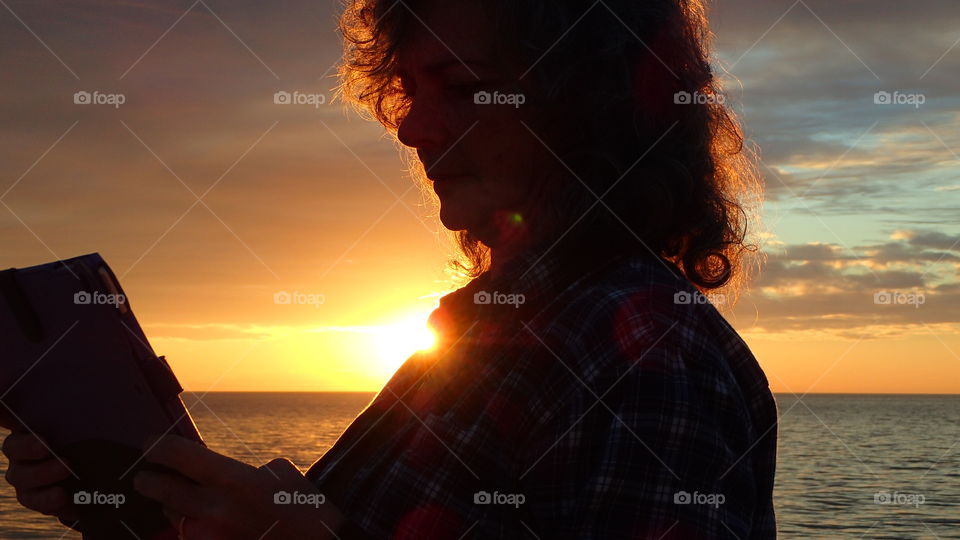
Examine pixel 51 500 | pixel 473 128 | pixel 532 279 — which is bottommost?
pixel 51 500

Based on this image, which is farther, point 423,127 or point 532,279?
point 423,127

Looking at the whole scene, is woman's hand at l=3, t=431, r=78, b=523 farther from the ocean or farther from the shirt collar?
the ocean

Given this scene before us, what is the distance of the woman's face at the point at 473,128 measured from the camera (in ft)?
5.62

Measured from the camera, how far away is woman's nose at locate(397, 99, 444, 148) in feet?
5.82

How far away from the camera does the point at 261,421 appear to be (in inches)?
3406

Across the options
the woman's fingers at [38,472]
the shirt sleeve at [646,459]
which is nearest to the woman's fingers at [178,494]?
the woman's fingers at [38,472]

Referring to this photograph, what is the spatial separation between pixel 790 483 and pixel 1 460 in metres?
35.8

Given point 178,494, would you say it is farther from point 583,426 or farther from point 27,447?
point 583,426

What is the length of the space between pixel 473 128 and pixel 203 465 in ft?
2.60

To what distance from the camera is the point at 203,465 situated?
134cm

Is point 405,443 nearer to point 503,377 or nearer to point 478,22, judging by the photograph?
point 503,377

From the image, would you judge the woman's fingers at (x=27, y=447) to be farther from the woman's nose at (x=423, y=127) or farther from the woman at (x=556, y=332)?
the woman's nose at (x=423, y=127)

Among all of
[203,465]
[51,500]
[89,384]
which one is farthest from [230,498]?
[51,500]

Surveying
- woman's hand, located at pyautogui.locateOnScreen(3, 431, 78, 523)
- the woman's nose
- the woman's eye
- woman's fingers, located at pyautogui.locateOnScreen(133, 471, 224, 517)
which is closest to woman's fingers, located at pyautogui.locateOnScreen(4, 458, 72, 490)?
woman's hand, located at pyautogui.locateOnScreen(3, 431, 78, 523)
